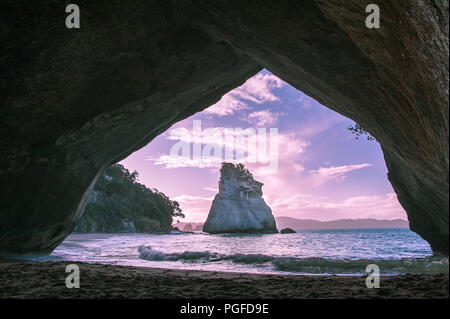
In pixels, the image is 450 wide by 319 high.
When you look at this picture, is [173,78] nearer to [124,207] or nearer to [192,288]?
[192,288]

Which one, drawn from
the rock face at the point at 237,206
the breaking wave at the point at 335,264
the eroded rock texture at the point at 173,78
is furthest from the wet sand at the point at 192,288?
the rock face at the point at 237,206

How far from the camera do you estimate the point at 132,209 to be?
6262cm

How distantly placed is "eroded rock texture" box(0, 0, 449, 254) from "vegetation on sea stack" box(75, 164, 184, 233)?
44808 millimetres

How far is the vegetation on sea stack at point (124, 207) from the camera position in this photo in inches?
2067

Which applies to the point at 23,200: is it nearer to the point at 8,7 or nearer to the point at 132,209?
the point at 8,7

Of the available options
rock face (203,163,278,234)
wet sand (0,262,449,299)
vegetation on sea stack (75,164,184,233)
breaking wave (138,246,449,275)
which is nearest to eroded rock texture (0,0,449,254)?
wet sand (0,262,449,299)

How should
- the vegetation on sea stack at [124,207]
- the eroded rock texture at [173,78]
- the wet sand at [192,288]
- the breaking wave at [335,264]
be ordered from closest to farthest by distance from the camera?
the eroded rock texture at [173,78], the wet sand at [192,288], the breaking wave at [335,264], the vegetation on sea stack at [124,207]

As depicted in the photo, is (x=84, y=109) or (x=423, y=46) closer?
(x=423, y=46)

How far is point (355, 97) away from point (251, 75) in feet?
19.5

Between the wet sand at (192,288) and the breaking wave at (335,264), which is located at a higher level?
the wet sand at (192,288)

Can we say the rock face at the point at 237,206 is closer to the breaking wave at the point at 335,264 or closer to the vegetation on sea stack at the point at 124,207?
the vegetation on sea stack at the point at 124,207

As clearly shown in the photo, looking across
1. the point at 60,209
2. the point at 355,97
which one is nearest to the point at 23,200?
the point at 60,209

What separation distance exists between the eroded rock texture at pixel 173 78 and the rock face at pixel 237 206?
55.6 m

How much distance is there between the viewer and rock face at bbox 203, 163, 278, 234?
216ft
